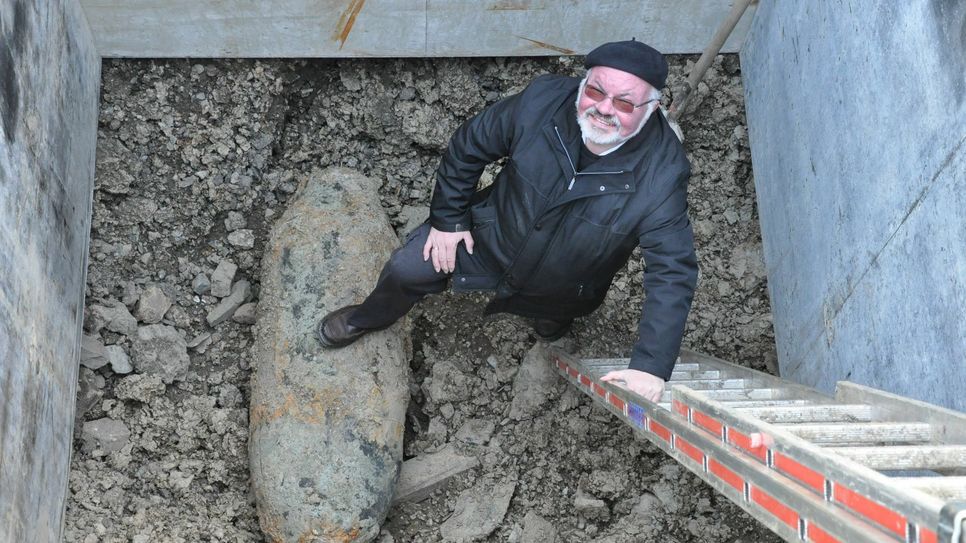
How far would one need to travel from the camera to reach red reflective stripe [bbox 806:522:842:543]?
209 centimetres

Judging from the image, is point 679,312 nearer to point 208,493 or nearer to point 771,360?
point 771,360

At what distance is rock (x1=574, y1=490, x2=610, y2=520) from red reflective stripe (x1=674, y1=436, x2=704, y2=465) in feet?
5.00

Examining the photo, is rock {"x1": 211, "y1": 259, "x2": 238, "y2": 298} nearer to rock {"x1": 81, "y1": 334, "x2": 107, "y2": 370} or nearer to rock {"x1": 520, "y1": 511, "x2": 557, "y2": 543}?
rock {"x1": 81, "y1": 334, "x2": 107, "y2": 370}

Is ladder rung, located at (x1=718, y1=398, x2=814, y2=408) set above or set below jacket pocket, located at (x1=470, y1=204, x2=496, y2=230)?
below

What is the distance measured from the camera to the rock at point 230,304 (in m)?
4.65

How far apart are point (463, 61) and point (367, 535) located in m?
2.36

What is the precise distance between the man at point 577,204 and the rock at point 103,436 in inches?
58.5

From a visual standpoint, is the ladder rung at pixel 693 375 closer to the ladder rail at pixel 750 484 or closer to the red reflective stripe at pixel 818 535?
the ladder rail at pixel 750 484

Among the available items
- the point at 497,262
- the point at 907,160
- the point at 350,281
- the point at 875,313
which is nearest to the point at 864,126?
the point at 907,160

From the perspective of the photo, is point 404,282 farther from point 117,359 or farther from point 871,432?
point 871,432

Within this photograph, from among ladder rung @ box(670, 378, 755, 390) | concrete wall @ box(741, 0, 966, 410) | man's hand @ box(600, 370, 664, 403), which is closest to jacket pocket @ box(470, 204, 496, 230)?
man's hand @ box(600, 370, 664, 403)

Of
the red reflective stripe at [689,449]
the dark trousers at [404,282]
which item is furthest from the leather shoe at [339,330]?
the red reflective stripe at [689,449]

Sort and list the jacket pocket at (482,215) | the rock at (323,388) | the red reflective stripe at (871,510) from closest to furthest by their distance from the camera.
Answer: the red reflective stripe at (871,510) → the jacket pocket at (482,215) → the rock at (323,388)

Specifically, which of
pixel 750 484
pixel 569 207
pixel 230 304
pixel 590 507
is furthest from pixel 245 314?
pixel 750 484
